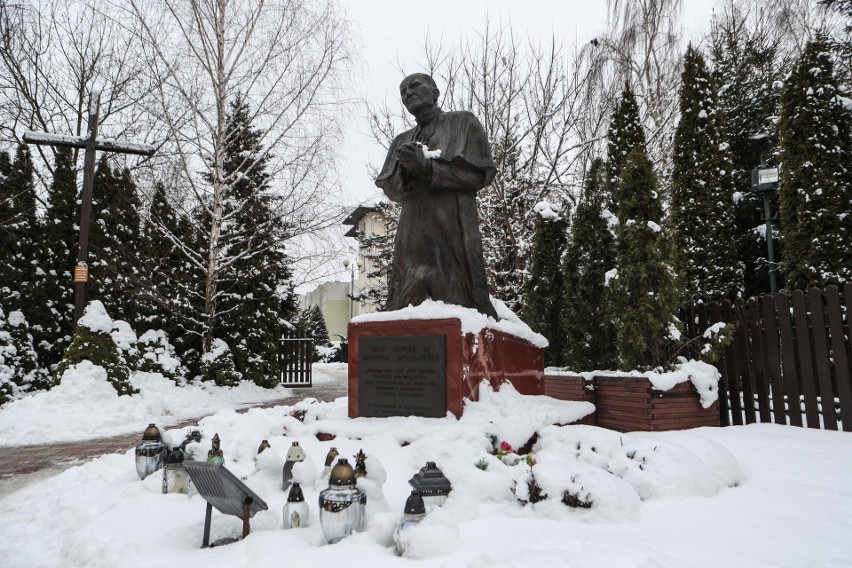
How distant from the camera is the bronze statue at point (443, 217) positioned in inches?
183

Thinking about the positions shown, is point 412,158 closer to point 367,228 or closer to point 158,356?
point 158,356

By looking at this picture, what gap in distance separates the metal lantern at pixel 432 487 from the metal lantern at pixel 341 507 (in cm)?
32

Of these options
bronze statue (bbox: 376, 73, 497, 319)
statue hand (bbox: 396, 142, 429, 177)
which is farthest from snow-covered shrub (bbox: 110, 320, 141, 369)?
statue hand (bbox: 396, 142, 429, 177)

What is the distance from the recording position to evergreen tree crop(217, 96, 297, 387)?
1163cm

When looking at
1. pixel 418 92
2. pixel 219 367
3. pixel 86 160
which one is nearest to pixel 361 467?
pixel 418 92

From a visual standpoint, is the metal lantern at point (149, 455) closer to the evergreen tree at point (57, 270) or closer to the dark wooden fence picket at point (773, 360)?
the dark wooden fence picket at point (773, 360)

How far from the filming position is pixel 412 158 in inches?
172

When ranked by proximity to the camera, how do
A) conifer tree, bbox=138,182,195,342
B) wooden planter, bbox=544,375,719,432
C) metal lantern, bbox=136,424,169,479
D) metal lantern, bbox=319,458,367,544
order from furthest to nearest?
conifer tree, bbox=138,182,195,342 → wooden planter, bbox=544,375,719,432 → metal lantern, bbox=136,424,169,479 → metal lantern, bbox=319,458,367,544

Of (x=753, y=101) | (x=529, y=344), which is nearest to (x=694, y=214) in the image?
(x=753, y=101)

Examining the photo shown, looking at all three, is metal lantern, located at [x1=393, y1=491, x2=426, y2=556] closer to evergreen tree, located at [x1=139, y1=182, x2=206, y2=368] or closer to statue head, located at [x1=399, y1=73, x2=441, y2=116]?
statue head, located at [x1=399, y1=73, x2=441, y2=116]

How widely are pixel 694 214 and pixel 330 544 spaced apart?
12674 mm

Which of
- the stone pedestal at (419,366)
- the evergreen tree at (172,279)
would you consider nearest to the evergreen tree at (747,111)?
the stone pedestal at (419,366)

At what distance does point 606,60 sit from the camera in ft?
50.8

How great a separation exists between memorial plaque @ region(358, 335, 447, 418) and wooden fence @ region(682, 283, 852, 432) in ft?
13.3
